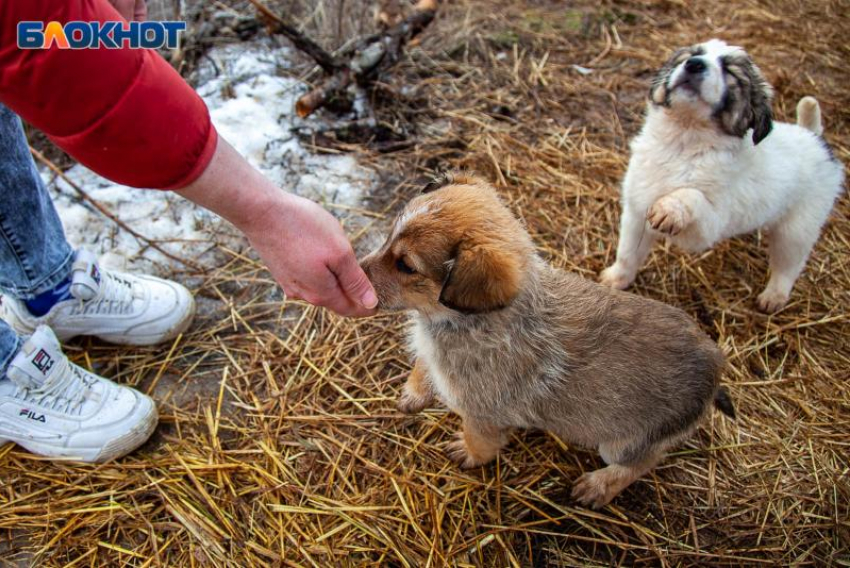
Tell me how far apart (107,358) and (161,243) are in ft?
2.91

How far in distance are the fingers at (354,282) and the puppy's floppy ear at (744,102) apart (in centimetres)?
223

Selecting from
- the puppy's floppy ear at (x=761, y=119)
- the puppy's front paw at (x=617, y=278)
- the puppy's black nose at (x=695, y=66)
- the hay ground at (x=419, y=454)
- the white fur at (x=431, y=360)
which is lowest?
the hay ground at (x=419, y=454)

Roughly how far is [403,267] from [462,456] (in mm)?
1068

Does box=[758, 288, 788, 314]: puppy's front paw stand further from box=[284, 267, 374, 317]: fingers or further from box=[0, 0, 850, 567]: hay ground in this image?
box=[284, 267, 374, 317]: fingers

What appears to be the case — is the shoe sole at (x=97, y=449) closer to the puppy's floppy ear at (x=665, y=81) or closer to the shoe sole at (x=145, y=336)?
the shoe sole at (x=145, y=336)

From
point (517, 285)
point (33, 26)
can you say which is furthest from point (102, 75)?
point (517, 285)

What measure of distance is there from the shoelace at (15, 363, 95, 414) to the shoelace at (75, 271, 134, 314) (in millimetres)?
377

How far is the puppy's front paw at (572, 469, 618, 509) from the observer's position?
2.61 m

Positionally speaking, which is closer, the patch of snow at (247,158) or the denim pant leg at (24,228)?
the denim pant leg at (24,228)

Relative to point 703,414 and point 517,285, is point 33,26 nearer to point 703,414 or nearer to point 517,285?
point 517,285

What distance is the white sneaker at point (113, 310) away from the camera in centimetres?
294

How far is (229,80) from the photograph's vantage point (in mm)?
4641

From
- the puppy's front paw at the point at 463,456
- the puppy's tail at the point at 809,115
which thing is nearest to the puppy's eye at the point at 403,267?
the puppy's front paw at the point at 463,456

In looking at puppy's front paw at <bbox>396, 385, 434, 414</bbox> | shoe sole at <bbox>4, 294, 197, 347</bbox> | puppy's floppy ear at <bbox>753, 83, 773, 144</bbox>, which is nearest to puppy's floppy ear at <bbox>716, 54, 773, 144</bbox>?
puppy's floppy ear at <bbox>753, 83, 773, 144</bbox>
